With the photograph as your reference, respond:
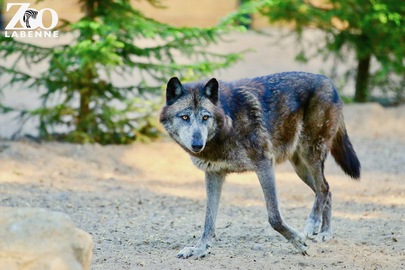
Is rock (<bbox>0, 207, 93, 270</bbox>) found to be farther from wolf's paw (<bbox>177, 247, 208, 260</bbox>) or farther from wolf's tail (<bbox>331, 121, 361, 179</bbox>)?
wolf's tail (<bbox>331, 121, 361, 179</bbox>)

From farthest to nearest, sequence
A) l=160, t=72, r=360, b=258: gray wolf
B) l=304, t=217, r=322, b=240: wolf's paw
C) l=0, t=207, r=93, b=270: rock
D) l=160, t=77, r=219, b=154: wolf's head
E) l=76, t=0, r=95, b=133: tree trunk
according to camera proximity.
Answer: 1. l=76, t=0, r=95, b=133: tree trunk
2. l=304, t=217, r=322, b=240: wolf's paw
3. l=160, t=72, r=360, b=258: gray wolf
4. l=160, t=77, r=219, b=154: wolf's head
5. l=0, t=207, r=93, b=270: rock

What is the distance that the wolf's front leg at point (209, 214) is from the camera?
6.64m

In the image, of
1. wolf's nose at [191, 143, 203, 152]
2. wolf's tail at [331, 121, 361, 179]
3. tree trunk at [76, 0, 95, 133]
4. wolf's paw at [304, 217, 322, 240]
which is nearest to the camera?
wolf's nose at [191, 143, 203, 152]

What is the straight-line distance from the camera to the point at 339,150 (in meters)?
8.01

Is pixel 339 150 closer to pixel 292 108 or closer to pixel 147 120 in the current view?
pixel 292 108

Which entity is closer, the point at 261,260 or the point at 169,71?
the point at 261,260

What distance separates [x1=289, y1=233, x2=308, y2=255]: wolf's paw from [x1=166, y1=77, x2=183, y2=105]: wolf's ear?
1.69 m

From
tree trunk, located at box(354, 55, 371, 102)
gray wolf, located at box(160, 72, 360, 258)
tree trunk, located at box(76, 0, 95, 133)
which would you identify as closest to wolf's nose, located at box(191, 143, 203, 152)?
gray wolf, located at box(160, 72, 360, 258)

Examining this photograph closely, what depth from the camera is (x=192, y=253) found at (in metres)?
6.59

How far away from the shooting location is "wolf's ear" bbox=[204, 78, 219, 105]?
21.6ft

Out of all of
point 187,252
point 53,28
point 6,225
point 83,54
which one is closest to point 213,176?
point 187,252

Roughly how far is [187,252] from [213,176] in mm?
821

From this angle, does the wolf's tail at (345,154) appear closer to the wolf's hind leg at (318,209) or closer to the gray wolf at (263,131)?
the gray wolf at (263,131)

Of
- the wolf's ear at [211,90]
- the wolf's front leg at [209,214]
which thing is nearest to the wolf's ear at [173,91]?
the wolf's ear at [211,90]
